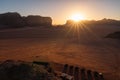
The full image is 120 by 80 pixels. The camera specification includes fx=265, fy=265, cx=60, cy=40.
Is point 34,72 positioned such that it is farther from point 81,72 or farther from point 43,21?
point 43,21

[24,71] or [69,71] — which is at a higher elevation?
[24,71]

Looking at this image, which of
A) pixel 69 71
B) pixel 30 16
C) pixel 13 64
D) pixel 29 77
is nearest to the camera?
pixel 29 77

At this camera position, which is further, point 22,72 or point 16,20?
point 16,20

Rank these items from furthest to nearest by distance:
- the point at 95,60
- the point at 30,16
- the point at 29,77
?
the point at 30,16 → the point at 95,60 → the point at 29,77

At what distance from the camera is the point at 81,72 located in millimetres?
14727

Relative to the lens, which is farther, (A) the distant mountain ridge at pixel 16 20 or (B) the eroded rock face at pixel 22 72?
(A) the distant mountain ridge at pixel 16 20

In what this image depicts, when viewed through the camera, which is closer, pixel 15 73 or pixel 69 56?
pixel 15 73

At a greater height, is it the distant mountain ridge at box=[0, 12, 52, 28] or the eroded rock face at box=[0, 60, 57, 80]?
the eroded rock face at box=[0, 60, 57, 80]

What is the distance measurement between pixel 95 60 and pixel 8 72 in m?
10.0

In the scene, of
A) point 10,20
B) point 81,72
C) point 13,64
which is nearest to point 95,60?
point 81,72

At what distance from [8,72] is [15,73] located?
342 millimetres

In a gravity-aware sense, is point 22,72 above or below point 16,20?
above

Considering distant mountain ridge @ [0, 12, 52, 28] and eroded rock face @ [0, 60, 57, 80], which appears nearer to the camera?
eroded rock face @ [0, 60, 57, 80]

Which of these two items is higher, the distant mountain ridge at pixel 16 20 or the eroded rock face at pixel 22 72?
the eroded rock face at pixel 22 72
